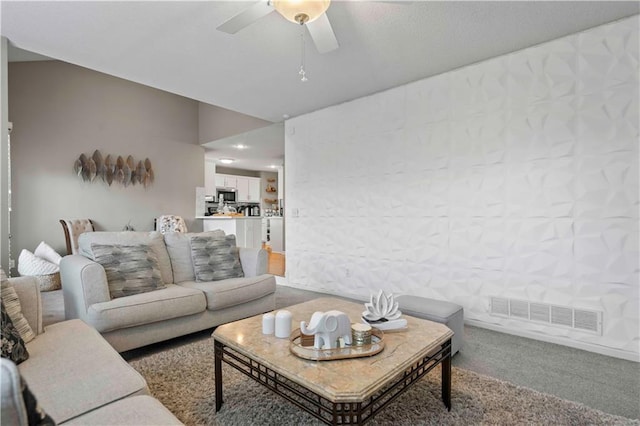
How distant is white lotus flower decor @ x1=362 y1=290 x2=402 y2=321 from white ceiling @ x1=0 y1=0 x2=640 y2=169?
1.96 m

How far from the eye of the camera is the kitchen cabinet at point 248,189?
9.95m

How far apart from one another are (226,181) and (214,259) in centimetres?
664

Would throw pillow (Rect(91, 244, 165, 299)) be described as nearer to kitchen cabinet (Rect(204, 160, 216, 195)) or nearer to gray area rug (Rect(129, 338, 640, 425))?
gray area rug (Rect(129, 338, 640, 425))

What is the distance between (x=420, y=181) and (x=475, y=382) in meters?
2.13

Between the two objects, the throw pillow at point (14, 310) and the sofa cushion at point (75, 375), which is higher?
the throw pillow at point (14, 310)

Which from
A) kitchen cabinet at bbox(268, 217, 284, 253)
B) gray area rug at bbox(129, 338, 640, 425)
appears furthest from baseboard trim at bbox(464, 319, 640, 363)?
kitchen cabinet at bbox(268, 217, 284, 253)

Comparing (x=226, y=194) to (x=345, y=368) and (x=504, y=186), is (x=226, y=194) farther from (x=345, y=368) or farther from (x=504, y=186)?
(x=345, y=368)

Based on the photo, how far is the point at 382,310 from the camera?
1920 mm

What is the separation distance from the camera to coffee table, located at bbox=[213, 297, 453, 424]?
1240 millimetres

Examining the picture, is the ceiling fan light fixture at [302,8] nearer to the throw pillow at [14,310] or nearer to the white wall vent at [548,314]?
the throw pillow at [14,310]

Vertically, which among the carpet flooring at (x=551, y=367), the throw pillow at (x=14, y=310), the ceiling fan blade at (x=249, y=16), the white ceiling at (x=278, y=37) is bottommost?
the carpet flooring at (x=551, y=367)

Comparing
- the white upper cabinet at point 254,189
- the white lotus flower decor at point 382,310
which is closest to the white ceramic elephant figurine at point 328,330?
the white lotus flower decor at point 382,310

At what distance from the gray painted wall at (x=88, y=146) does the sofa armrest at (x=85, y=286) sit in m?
3.33

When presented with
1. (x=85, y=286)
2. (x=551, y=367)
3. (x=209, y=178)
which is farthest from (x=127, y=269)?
(x=209, y=178)
